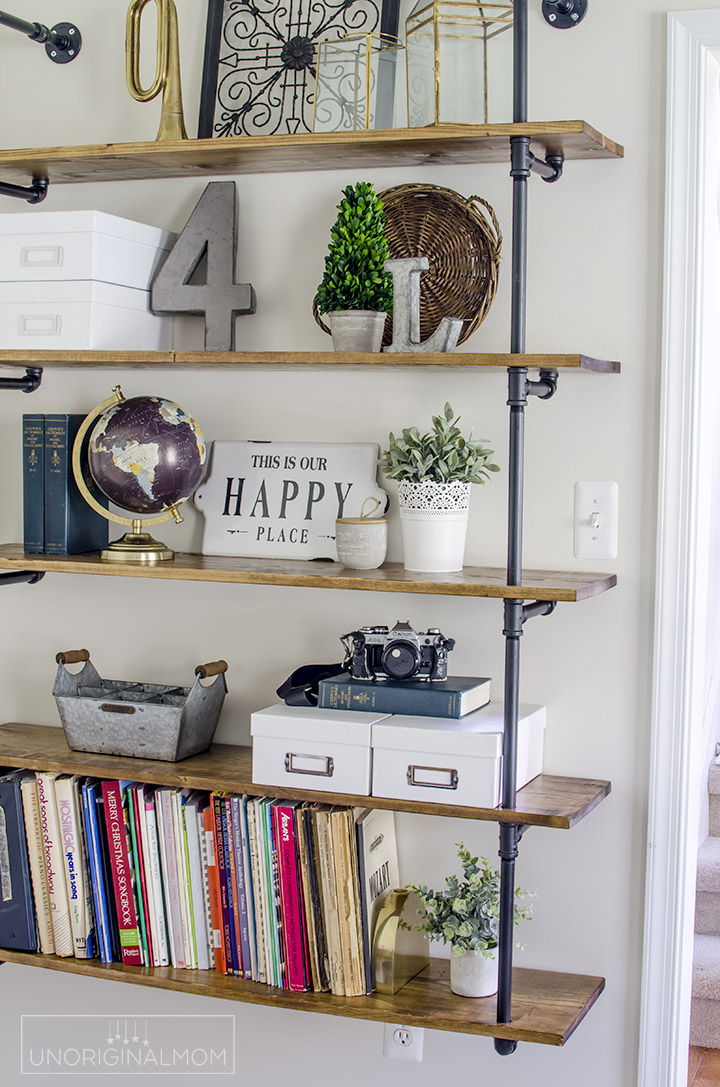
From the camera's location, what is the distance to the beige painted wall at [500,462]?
177 cm

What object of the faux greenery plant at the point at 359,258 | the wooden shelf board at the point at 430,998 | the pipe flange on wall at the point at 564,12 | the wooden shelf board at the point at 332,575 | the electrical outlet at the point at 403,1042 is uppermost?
the pipe flange on wall at the point at 564,12

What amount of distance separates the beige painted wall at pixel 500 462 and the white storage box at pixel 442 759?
0.21m

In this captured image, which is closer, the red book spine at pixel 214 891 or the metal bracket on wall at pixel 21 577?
the red book spine at pixel 214 891

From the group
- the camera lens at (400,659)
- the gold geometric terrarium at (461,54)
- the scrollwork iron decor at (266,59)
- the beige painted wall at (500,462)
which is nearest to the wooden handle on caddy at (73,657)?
the beige painted wall at (500,462)

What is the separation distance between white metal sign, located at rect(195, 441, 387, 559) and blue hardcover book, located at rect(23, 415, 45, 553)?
261 mm

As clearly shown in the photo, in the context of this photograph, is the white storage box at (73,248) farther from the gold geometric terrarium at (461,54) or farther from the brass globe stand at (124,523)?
the gold geometric terrarium at (461,54)

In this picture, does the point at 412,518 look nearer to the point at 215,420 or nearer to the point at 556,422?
the point at 556,422

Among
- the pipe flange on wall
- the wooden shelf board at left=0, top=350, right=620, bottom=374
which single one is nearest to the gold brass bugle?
the wooden shelf board at left=0, top=350, right=620, bottom=374

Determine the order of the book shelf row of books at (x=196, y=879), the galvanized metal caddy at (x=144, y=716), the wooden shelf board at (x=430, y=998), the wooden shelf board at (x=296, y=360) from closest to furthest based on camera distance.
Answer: the wooden shelf board at (x=296, y=360), the wooden shelf board at (x=430, y=998), the book shelf row of books at (x=196, y=879), the galvanized metal caddy at (x=144, y=716)

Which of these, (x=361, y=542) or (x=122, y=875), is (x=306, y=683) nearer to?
(x=361, y=542)

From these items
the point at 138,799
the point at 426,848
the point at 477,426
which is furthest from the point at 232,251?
the point at 426,848

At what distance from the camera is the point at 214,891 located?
1839mm

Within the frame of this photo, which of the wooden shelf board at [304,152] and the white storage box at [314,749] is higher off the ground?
the wooden shelf board at [304,152]

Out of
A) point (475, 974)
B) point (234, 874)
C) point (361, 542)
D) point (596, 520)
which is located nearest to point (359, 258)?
point (361, 542)
